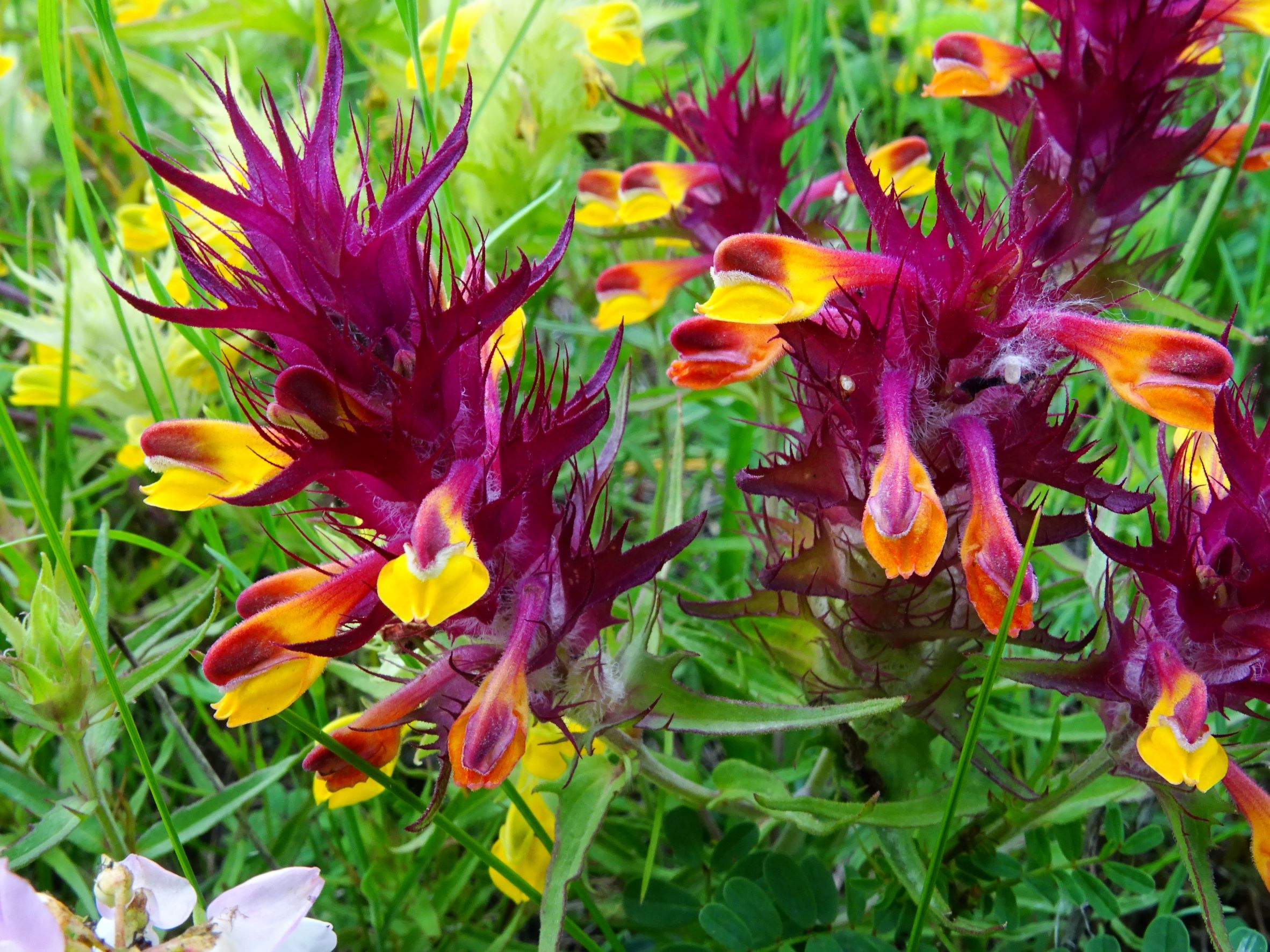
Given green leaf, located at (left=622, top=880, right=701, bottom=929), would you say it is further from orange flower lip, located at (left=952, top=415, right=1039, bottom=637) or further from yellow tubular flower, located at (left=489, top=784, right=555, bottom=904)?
orange flower lip, located at (left=952, top=415, right=1039, bottom=637)

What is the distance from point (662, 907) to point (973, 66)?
1.03 metres

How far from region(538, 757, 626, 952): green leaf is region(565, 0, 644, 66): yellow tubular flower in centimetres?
112

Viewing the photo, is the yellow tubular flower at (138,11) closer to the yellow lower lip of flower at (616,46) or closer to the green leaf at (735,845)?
the yellow lower lip of flower at (616,46)

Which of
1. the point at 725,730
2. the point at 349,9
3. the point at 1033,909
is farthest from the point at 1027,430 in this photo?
the point at 349,9

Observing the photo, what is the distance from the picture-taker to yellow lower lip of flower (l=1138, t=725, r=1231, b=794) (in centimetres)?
76

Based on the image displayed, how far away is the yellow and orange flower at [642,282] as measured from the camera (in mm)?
1451

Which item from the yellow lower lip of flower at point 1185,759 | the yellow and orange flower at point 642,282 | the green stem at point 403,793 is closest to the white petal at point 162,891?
the green stem at point 403,793

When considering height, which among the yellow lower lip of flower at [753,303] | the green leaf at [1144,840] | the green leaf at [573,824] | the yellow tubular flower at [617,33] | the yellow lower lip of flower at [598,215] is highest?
the yellow tubular flower at [617,33]

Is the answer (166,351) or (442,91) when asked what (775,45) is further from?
(166,351)

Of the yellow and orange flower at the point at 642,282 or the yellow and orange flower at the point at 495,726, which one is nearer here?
the yellow and orange flower at the point at 495,726

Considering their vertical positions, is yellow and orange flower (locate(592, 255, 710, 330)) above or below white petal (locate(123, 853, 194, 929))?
above

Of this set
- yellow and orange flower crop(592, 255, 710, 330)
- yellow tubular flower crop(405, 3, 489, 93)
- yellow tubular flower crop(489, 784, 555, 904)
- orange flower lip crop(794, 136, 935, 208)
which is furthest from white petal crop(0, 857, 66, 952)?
yellow tubular flower crop(405, 3, 489, 93)

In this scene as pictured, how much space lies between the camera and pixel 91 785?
0.98m

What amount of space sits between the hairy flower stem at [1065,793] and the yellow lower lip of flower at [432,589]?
1.96ft
